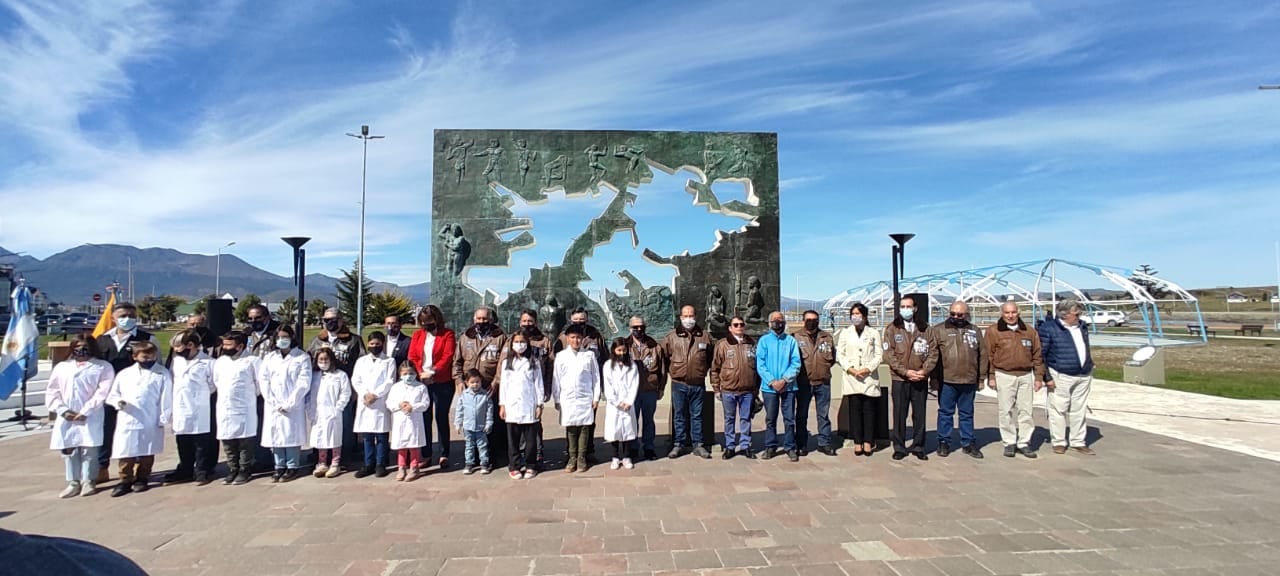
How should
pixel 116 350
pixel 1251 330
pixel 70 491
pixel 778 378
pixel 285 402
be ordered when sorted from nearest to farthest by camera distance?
pixel 70 491
pixel 285 402
pixel 116 350
pixel 778 378
pixel 1251 330

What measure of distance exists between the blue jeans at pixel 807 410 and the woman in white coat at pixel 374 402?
4.23 m

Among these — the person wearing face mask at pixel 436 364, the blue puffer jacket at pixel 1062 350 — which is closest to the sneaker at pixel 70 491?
the person wearing face mask at pixel 436 364

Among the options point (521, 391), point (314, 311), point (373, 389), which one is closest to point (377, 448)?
point (373, 389)

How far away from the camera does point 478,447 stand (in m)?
6.37

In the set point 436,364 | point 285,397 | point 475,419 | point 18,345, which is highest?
point 18,345

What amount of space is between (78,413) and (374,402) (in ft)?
8.01

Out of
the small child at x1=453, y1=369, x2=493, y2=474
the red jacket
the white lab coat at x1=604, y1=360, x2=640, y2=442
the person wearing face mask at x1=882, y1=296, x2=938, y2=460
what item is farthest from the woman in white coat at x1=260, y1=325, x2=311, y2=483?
the person wearing face mask at x1=882, y1=296, x2=938, y2=460

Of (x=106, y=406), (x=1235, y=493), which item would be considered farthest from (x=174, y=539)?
(x=1235, y=493)

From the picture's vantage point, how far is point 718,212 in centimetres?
1273

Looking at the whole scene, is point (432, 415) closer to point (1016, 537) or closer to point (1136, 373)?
point (1016, 537)

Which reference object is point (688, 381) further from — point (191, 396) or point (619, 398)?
point (191, 396)

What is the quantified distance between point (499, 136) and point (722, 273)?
5.05m

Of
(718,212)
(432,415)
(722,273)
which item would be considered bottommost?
(432,415)

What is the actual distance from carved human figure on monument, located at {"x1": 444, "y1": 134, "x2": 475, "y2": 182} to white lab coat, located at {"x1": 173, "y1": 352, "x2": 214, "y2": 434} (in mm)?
6822
